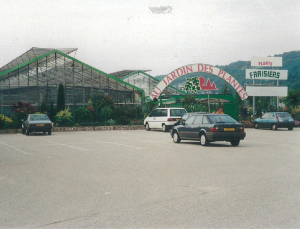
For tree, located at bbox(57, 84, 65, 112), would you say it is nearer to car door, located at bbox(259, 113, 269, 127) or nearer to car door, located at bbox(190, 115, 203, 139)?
car door, located at bbox(259, 113, 269, 127)

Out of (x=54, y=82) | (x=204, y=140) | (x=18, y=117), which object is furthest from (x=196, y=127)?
(x=54, y=82)

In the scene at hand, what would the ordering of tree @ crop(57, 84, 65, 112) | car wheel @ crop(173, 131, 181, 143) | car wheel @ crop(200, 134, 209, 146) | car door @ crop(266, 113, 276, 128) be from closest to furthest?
1. car wheel @ crop(200, 134, 209, 146)
2. car wheel @ crop(173, 131, 181, 143)
3. car door @ crop(266, 113, 276, 128)
4. tree @ crop(57, 84, 65, 112)

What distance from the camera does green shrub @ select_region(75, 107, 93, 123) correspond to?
3366 cm

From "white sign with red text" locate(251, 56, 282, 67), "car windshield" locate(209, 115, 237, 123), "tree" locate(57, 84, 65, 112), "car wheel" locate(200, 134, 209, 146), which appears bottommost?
"car wheel" locate(200, 134, 209, 146)

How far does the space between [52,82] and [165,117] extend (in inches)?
570

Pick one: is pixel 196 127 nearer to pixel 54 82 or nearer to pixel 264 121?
pixel 264 121

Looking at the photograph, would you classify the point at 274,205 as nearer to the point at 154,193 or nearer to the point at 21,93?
the point at 154,193

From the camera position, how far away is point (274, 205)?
6102mm

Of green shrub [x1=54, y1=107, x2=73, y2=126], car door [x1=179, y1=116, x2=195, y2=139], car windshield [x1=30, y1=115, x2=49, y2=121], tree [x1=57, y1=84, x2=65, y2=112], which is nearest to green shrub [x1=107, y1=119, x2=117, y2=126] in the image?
green shrub [x1=54, y1=107, x2=73, y2=126]

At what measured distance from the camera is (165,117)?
28.8 m

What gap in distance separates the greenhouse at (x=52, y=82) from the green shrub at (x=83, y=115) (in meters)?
4.20

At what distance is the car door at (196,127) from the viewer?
56.1 feet

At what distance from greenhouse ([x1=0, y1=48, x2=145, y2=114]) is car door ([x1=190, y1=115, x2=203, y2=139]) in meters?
21.5

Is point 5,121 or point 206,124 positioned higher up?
point 5,121
